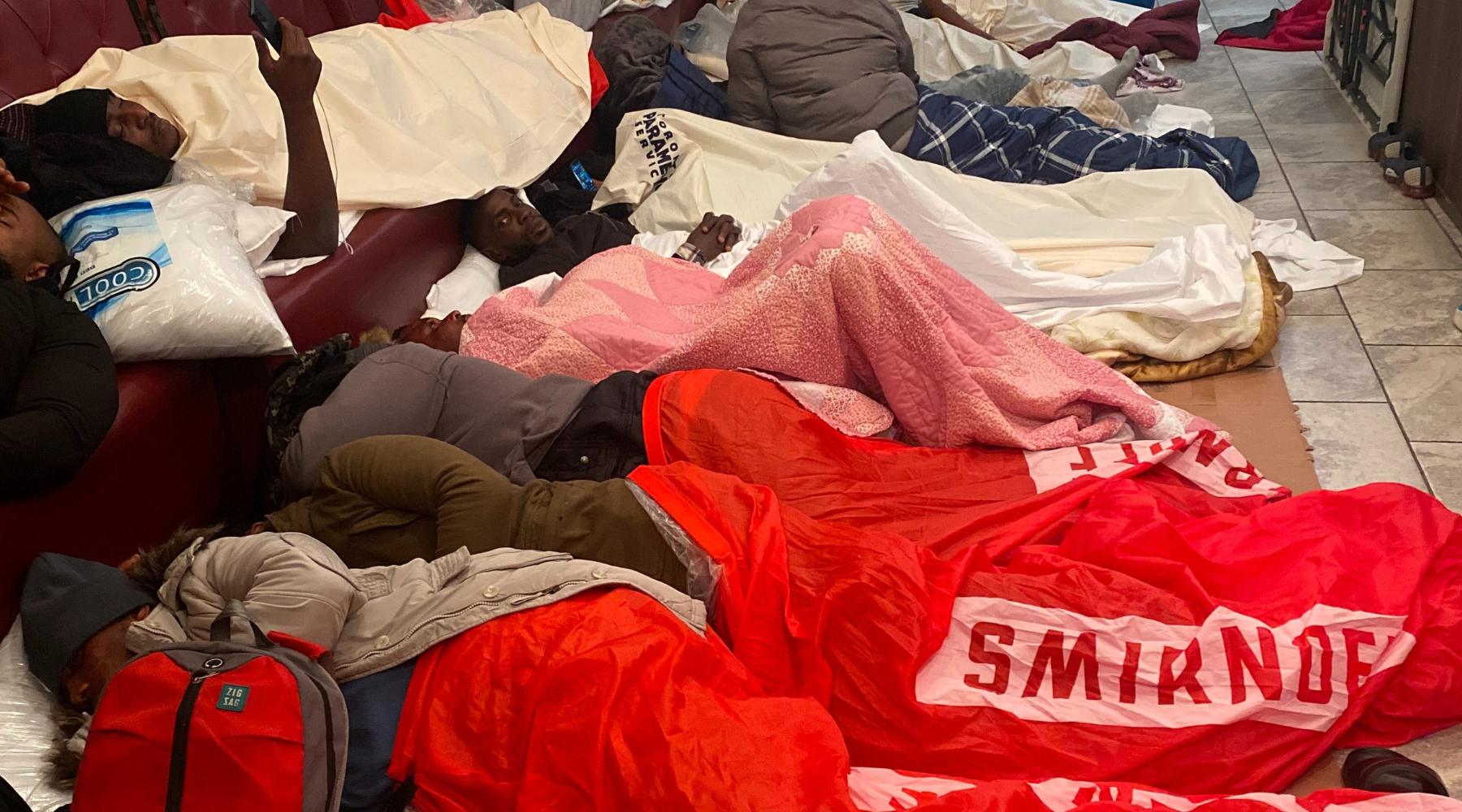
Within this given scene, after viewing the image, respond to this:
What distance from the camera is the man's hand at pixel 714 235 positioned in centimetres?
274

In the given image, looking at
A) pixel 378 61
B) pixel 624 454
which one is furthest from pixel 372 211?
pixel 624 454

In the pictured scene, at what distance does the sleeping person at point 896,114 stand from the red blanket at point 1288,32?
140 cm

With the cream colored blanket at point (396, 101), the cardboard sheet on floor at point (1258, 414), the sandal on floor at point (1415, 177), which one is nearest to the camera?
the cardboard sheet on floor at point (1258, 414)

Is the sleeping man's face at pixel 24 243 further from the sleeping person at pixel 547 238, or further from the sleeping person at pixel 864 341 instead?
the sleeping person at pixel 547 238

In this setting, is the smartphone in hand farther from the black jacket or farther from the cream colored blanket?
the black jacket

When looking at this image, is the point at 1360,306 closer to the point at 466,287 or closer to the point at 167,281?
the point at 466,287

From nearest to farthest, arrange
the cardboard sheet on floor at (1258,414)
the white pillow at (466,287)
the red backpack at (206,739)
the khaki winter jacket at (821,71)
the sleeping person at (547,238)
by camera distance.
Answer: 1. the red backpack at (206,739)
2. the cardboard sheet on floor at (1258,414)
3. the white pillow at (466,287)
4. the sleeping person at (547,238)
5. the khaki winter jacket at (821,71)

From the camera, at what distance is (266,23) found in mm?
1937

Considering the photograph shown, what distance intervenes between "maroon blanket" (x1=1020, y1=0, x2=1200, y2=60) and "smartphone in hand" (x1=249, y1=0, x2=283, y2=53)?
295 cm

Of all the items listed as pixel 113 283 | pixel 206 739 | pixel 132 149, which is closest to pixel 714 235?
pixel 132 149

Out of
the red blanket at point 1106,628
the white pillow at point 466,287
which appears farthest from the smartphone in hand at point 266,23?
the red blanket at point 1106,628

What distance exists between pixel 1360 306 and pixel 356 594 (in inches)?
87.5

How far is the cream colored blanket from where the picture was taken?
234cm

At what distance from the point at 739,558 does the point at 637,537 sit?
15cm
